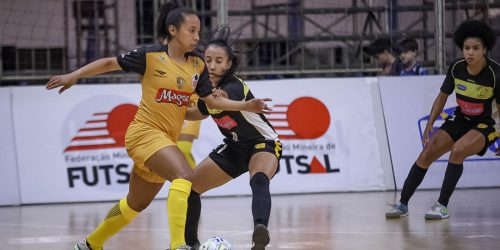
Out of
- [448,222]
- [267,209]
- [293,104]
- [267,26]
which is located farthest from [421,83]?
[267,209]

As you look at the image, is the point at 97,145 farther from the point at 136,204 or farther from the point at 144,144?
the point at 144,144

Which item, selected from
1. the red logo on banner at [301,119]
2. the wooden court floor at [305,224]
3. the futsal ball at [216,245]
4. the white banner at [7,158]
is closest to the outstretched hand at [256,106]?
the futsal ball at [216,245]

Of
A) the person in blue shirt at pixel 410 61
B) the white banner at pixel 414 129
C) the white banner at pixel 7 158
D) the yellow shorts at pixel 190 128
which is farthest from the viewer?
the person in blue shirt at pixel 410 61

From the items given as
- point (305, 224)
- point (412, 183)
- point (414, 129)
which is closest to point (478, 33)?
point (412, 183)

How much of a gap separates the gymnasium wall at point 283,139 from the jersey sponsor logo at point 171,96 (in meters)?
5.36

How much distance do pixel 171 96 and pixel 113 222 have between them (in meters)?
Result: 1.01

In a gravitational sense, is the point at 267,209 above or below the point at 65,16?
below

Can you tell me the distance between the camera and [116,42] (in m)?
13.9

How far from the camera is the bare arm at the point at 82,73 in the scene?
611 centimetres

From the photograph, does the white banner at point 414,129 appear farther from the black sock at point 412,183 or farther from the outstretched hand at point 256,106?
the outstretched hand at point 256,106

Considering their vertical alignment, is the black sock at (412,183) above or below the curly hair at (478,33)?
below

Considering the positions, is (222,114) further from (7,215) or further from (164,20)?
(7,215)

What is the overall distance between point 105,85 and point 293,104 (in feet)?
8.16

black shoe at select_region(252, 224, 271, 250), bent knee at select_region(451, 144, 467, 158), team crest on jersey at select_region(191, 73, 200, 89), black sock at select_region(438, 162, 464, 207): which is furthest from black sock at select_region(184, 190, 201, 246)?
bent knee at select_region(451, 144, 467, 158)
